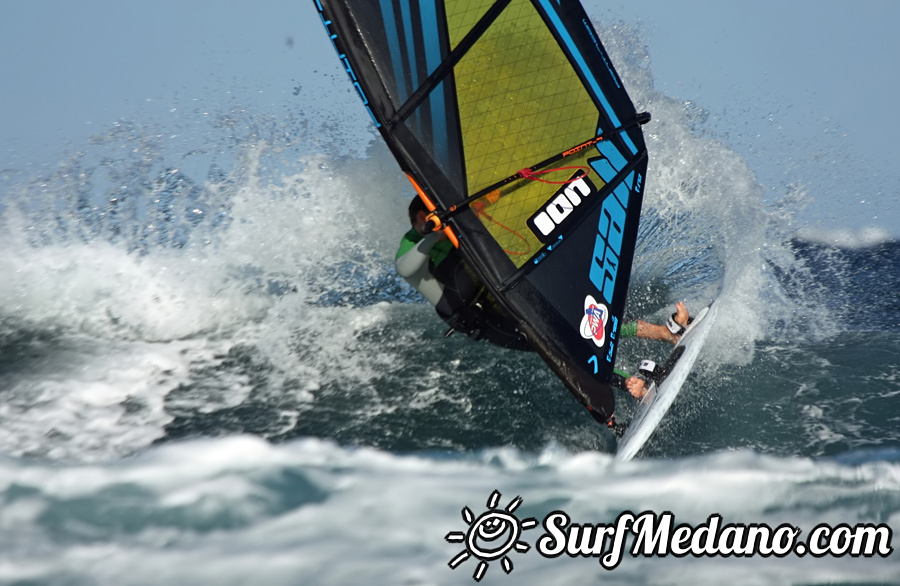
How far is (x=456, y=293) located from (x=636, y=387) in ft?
4.37

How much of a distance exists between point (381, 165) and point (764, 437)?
3.97 meters

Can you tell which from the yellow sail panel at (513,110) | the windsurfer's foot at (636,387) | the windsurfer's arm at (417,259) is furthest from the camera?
the windsurfer's foot at (636,387)

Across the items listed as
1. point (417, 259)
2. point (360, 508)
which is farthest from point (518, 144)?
point (360, 508)

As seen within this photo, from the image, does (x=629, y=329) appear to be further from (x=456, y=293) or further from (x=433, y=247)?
(x=433, y=247)

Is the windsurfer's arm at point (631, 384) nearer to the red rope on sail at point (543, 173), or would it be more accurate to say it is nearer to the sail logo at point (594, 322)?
the sail logo at point (594, 322)

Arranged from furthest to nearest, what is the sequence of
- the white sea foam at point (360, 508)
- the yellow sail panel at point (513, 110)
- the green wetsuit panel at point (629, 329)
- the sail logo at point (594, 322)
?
1. the green wetsuit panel at point (629, 329)
2. the sail logo at point (594, 322)
3. the yellow sail panel at point (513, 110)
4. the white sea foam at point (360, 508)

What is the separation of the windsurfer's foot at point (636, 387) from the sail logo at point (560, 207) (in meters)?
1.11

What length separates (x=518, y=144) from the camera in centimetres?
442

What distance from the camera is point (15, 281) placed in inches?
219

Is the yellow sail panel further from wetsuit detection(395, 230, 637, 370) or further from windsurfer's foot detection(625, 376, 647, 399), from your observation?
windsurfer's foot detection(625, 376, 647, 399)

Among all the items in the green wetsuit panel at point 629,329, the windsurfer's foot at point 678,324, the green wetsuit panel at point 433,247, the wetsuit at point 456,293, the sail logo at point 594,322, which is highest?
the green wetsuit panel at point 433,247

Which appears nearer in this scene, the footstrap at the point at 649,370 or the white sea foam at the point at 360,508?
the white sea foam at the point at 360,508

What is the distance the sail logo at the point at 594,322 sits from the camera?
4527 mm

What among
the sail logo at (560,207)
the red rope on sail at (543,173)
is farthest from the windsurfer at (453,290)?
the red rope on sail at (543,173)
